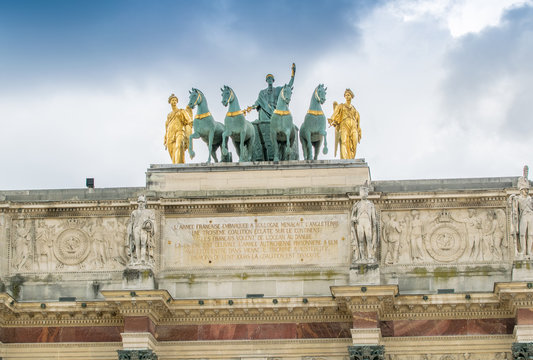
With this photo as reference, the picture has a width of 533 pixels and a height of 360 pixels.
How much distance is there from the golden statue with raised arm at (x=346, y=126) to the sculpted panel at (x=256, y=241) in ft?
9.50

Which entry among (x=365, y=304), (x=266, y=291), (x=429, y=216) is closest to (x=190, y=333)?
(x=266, y=291)

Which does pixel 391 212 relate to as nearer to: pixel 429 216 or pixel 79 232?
pixel 429 216

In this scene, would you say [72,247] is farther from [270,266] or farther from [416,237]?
[416,237]

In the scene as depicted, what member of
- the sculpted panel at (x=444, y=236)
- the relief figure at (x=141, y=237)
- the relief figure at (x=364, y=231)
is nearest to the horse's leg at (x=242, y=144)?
the relief figure at (x=141, y=237)

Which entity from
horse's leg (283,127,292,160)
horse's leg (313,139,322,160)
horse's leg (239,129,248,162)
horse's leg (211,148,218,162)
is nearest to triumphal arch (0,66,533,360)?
horse's leg (283,127,292,160)

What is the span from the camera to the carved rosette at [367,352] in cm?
3925

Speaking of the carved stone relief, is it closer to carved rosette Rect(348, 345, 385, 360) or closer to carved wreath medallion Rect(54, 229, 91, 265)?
carved rosette Rect(348, 345, 385, 360)

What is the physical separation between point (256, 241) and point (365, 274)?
12.0ft

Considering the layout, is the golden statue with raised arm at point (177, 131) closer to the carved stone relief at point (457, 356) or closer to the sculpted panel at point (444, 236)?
the sculpted panel at point (444, 236)

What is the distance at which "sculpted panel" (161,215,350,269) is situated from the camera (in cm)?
4181

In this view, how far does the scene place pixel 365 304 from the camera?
39.7 metres

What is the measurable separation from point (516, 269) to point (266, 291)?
7.09 metres

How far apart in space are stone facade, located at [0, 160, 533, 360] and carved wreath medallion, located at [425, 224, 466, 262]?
0.13 feet

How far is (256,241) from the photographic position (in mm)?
42000
